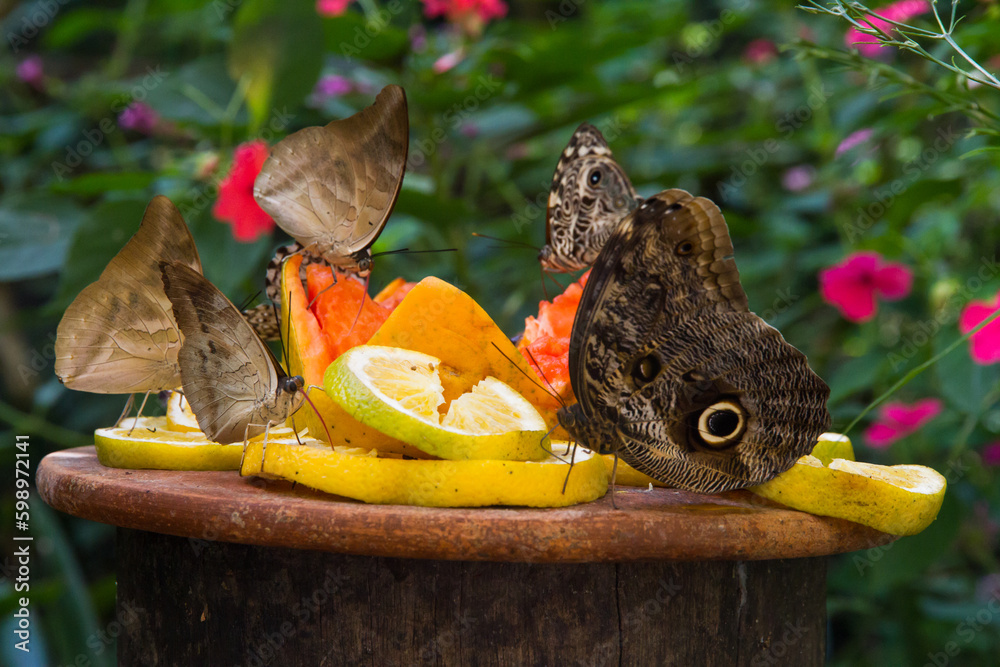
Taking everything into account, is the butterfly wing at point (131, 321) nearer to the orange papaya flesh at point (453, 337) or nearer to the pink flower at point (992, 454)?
the orange papaya flesh at point (453, 337)

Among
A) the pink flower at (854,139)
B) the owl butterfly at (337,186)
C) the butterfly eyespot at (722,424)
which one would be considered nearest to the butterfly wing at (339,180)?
the owl butterfly at (337,186)

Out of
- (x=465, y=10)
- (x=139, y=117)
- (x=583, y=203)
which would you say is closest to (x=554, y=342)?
(x=583, y=203)

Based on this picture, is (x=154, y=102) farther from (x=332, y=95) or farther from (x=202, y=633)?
(x=202, y=633)

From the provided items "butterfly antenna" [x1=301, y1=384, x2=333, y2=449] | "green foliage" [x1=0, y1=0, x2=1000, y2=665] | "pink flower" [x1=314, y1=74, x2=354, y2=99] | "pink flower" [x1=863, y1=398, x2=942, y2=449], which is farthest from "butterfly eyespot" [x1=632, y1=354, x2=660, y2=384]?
"pink flower" [x1=314, y1=74, x2=354, y2=99]

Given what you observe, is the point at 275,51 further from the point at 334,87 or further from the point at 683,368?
the point at 683,368

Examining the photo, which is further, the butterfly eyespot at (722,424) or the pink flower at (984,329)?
the pink flower at (984,329)
